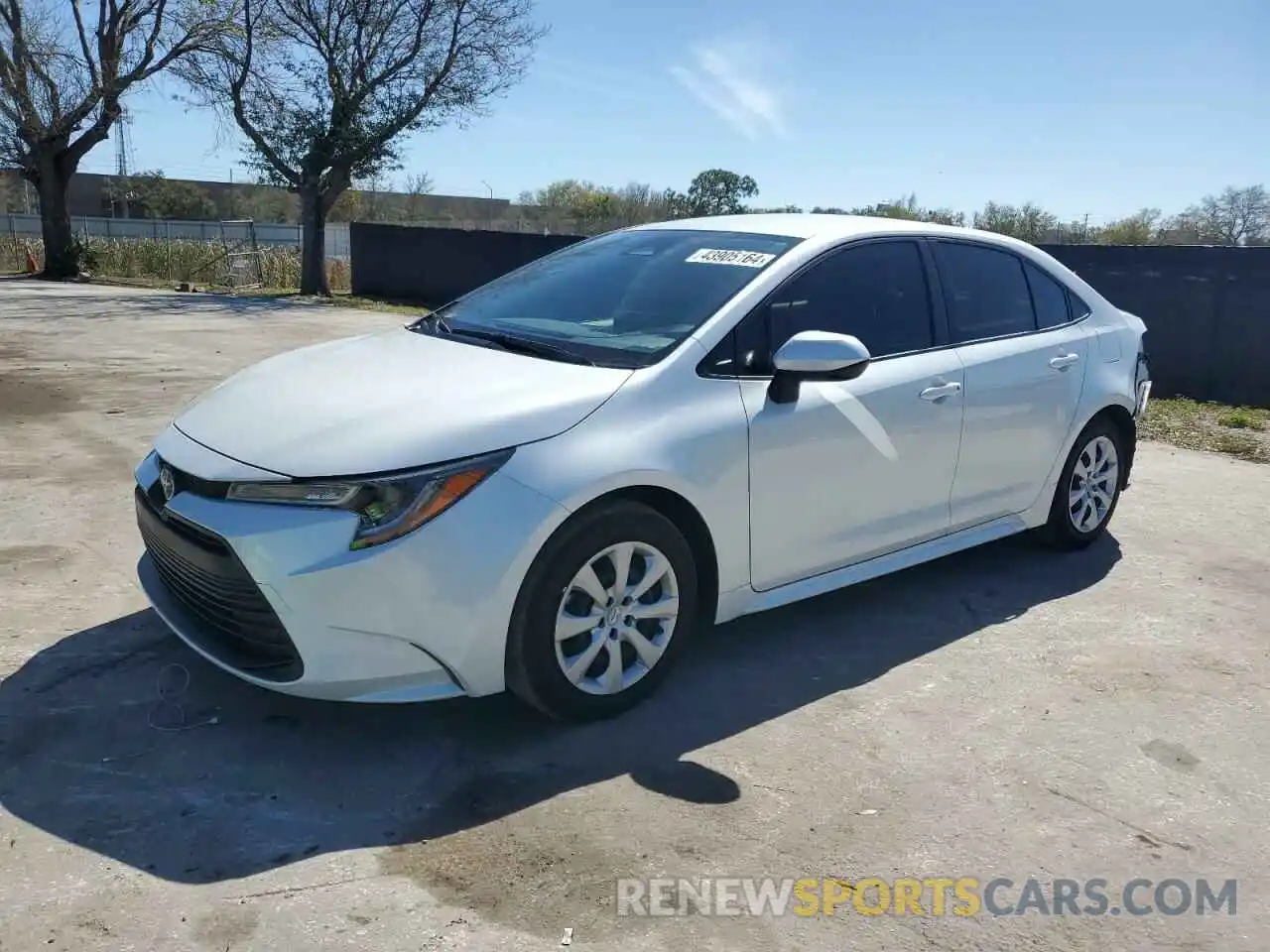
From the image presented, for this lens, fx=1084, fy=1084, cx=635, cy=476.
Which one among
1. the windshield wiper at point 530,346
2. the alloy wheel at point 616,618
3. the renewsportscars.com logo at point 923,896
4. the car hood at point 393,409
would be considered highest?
the windshield wiper at point 530,346

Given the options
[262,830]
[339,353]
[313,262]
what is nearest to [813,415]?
[339,353]

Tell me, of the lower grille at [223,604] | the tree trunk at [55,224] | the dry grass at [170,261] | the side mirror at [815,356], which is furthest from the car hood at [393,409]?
the tree trunk at [55,224]

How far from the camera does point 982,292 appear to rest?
498cm

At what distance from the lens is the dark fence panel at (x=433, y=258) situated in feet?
65.3

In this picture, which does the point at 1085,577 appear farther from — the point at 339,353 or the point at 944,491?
the point at 339,353

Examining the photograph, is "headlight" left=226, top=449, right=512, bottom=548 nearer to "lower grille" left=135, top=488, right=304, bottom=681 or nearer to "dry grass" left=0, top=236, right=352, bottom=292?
"lower grille" left=135, top=488, right=304, bottom=681

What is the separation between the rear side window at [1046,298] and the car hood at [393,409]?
260 cm

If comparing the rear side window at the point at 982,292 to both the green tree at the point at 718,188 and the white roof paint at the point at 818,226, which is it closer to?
the white roof paint at the point at 818,226

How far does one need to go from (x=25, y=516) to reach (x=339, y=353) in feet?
Result: 8.04

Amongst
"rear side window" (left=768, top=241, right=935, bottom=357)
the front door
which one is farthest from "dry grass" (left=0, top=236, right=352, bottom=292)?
the front door

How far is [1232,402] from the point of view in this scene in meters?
10.6

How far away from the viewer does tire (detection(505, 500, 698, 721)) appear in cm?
333

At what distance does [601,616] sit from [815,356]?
1177 millimetres

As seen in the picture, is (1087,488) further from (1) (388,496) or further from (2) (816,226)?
(1) (388,496)
